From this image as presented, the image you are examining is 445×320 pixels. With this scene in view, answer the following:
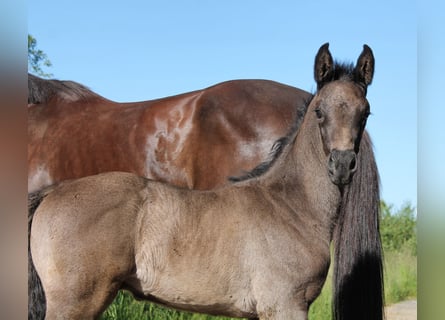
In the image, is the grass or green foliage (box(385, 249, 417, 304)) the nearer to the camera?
the grass

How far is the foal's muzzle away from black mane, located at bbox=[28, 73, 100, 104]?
313 centimetres

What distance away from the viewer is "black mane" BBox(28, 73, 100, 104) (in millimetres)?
5195

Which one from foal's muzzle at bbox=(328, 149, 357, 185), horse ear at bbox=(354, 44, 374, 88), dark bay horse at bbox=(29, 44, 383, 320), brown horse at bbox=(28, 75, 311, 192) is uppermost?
horse ear at bbox=(354, 44, 374, 88)

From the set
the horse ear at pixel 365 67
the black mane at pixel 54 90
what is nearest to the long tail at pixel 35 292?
the horse ear at pixel 365 67

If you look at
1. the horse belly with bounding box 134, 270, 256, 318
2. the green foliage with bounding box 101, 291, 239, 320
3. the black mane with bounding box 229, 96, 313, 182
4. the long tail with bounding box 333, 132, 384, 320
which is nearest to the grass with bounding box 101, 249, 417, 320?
the green foliage with bounding box 101, 291, 239, 320

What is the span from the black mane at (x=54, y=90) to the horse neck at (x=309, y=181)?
2675 millimetres

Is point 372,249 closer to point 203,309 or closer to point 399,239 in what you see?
point 203,309

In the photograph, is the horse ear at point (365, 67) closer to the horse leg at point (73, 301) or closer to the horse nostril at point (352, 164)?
the horse nostril at point (352, 164)

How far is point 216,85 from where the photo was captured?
4918 millimetres

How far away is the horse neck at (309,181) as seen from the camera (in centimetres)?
320

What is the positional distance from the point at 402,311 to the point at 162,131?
369cm

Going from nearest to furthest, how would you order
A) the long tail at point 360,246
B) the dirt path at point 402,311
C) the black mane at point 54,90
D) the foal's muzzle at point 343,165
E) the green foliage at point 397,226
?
the foal's muzzle at point 343,165
the long tail at point 360,246
the black mane at point 54,90
the dirt path at point 402,311
the green foliage at point 397,226

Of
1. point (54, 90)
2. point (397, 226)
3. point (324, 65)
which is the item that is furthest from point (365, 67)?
point (397, 226)

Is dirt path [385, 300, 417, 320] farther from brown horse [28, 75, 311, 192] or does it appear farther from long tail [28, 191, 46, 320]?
long tail [28, 191, 46, 320]
